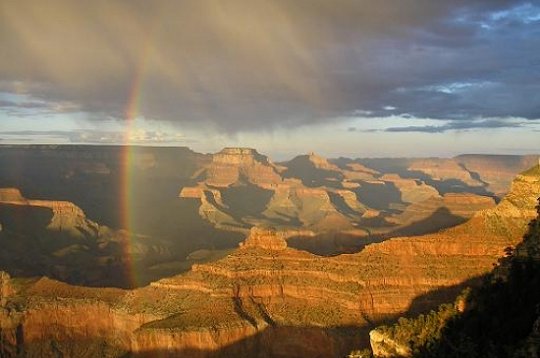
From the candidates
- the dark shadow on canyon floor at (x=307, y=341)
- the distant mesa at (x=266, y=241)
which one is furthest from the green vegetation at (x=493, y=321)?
the distant mesa at (x=266, y=241)

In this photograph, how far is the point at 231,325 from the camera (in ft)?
225

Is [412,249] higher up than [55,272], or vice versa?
[412,249]

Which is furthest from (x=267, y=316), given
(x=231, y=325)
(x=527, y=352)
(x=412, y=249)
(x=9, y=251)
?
(x=9, y=251)

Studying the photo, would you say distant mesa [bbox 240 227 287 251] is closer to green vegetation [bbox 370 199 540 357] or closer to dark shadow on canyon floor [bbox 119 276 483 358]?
dark shadow on canyon floor [bbox 119 276 483 358]

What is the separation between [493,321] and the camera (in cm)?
2927

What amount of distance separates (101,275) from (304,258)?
3079 inches

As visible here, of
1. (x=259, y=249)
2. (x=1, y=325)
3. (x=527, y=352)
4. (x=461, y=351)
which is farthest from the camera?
(x=259, y=249)

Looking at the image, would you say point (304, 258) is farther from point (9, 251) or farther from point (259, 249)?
point (9, 251)

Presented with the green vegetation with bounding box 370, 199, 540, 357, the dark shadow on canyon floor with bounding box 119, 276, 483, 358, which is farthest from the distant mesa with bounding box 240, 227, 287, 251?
the green vegetation with bounding box 370, 199, 540, 357

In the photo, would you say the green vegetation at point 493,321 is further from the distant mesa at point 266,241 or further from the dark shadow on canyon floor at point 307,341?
the distant mesa at point 266,241

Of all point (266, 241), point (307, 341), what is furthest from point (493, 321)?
point (266, 241)

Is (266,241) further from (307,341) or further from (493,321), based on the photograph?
(493,321)

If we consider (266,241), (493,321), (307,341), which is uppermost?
(493,321)

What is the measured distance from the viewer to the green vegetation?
26812mm
